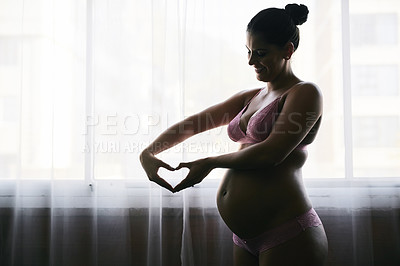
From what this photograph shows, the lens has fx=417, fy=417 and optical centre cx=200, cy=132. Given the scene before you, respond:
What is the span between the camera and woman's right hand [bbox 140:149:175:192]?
1.17 meters

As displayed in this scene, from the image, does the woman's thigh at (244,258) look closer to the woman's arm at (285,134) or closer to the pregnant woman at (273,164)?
the pregnant woman at (273,164)

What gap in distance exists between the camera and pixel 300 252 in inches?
42.2

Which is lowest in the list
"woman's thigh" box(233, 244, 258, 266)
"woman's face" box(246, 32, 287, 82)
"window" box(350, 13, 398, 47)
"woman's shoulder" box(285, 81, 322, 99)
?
"woman's thigh" box(233, 244, 258, 266)

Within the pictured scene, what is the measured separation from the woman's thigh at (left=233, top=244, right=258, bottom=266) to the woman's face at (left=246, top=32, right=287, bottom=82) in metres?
0.50

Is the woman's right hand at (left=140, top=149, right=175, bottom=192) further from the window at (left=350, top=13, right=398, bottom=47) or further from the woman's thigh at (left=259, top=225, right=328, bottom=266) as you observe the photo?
the window at (left=350, top=13, right=398, bottom=47)

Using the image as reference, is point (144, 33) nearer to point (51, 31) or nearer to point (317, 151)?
point (51, 31)

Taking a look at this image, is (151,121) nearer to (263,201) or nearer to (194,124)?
(194,124)

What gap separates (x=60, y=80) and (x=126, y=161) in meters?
0.48

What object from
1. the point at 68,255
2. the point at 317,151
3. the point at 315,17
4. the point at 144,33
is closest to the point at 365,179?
the point at 317,151

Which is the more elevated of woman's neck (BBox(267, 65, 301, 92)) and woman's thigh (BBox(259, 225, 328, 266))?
woman's neck (BBox(267, 65, 301, 92))

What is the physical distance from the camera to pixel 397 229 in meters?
1.72

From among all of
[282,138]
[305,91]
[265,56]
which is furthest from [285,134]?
[265,56]

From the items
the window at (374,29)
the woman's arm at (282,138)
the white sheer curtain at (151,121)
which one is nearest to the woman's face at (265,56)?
the woman's arm at (282,138)

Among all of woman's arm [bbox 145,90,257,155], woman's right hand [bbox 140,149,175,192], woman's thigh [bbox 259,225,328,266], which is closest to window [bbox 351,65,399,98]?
woman's arm [bbox 145,90,257,155]
